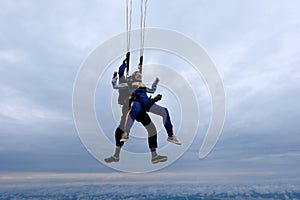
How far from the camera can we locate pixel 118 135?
39.3 ft

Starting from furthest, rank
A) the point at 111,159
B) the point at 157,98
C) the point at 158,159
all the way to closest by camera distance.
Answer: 1. the point at 111,159
2. the point at 158,159
3. the point at 157,98

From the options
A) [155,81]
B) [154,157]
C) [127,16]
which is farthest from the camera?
[155,81]

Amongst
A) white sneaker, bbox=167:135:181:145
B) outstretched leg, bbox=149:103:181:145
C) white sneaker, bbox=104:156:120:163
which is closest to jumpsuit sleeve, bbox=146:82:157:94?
outstretched leg, bbox=149:103:181:145

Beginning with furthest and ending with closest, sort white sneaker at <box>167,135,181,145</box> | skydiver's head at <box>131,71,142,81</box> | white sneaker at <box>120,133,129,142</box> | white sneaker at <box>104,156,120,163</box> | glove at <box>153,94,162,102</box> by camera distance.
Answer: skydiver's head at <box>131,71,142,81</box>, white sneaker at <box>104,156,120,163</box>, white sneaker at <box>167,135,181,145</box>, white sneaker at <box>120,133,129,142</box>, glove at <box>153,94,162,102</box>

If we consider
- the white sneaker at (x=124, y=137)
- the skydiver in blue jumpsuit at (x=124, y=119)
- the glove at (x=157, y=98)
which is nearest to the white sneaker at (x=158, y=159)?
the skydiver in blue jumpsuit at (x=124, y=119)

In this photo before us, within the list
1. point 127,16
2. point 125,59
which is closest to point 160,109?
point 125,59

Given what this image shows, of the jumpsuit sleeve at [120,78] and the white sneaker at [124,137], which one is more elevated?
the jumpsuit sleeve at [120,78]

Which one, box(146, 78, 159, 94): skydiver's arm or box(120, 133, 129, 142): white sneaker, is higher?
box(146, 78, 159, 94): skydiver's arm

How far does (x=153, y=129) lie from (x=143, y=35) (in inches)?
142

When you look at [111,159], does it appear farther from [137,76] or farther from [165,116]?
[137,76]

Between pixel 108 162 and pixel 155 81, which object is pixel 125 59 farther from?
pixel 108 162

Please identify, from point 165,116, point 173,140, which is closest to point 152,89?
point 165,116

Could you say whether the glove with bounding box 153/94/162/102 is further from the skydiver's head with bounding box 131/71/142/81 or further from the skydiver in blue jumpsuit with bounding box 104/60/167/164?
the skydiver's head with bounding box 131/71/142/81

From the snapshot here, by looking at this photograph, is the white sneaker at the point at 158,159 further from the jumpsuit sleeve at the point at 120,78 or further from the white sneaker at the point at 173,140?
the jumpsuit sleeve at the point at 120,78
